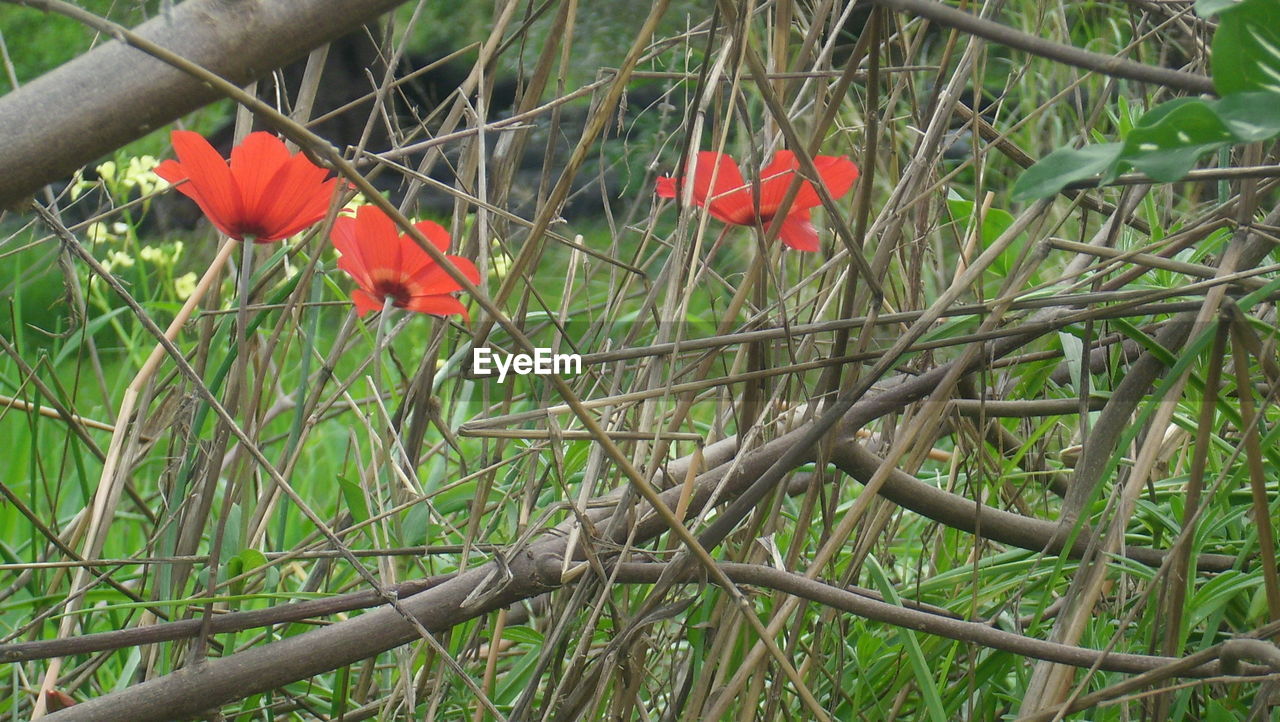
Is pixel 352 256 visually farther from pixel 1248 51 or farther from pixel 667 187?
pixel 1248 51

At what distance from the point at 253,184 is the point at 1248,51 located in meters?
0.40

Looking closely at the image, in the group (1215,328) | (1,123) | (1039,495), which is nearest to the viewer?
(1,123)

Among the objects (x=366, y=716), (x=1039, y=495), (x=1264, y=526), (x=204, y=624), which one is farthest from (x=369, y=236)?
(x=1039, y=495)

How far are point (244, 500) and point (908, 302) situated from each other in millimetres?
452

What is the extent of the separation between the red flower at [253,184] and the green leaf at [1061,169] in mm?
319

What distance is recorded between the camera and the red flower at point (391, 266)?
528 millimetres

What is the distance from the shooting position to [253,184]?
49 cm

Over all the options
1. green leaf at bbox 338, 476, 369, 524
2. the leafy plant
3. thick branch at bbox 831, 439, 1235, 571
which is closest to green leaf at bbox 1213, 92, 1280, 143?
the leafy plant

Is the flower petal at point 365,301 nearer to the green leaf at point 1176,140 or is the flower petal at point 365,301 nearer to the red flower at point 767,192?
the red flower at point 767,192

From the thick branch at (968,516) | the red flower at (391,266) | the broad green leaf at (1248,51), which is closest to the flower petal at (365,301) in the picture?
the red flower at (391,266)

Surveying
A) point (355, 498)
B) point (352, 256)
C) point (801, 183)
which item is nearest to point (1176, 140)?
point (801, 183)

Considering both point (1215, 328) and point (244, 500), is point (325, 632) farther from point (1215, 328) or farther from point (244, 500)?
point (1215, 328)

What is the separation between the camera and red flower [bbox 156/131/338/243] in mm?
485

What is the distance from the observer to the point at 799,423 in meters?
0.66
